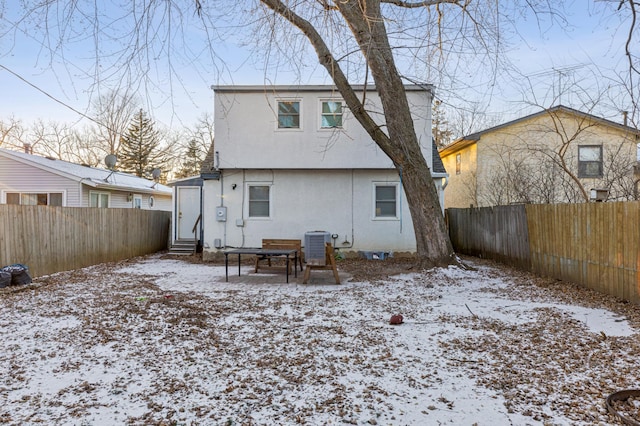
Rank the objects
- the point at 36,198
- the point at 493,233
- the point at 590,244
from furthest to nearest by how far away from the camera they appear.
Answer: the point at 36,198 < the point at 493,233 < the point at 590,244

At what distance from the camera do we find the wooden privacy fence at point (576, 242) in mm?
5730

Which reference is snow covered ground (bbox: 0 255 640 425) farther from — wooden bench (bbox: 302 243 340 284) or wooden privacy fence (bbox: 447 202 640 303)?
wooden bench (bbox: 302 243 340 284)

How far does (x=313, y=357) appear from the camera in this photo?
3844 millimetres

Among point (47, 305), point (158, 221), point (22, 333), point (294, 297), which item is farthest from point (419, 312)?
point (158, 221)

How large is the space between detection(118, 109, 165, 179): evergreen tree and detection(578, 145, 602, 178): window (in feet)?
98.6

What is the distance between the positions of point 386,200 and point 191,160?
87.4 feet

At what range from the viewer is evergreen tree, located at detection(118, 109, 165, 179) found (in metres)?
32.4

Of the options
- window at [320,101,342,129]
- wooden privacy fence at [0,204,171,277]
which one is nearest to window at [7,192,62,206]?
wooden privacy fence at [0,204,171,277]

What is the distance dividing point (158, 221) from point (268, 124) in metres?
6.43

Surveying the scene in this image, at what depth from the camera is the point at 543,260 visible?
8.19 metres

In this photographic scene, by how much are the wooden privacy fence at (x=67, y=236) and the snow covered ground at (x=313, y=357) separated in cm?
170

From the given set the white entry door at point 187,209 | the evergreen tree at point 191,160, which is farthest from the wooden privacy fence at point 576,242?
the evergreen tree at point 191,160

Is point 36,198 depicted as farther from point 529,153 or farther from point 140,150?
point 140,150

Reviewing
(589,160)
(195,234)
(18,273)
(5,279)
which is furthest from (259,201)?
(589,160)
